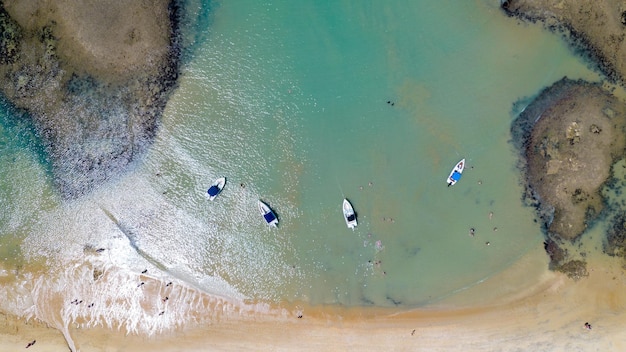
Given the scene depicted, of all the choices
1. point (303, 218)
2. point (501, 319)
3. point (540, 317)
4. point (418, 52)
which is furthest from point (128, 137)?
point (540, 317)

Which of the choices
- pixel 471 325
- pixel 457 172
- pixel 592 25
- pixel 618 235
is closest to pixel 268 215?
pixel 457 172

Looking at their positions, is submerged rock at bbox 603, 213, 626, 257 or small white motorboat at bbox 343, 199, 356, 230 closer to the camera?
submerged rock at bbox 603, 213, 626, 257

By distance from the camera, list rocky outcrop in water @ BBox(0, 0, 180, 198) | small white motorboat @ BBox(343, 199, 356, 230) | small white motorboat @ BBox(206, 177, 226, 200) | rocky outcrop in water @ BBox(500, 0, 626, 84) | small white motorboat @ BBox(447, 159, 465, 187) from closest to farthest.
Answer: rocky outcrop in water @ BBox(500, 0, 626, 84) → small white motorboat @ BBox(447, 159, 465, 187) → small white motorboat @ BBox(343, 199, 356, 230) → rocky outcrop in water @ BBox(0, 0, 180, 198) → small white motorboat @ BBox(206, 177, 226, 200)

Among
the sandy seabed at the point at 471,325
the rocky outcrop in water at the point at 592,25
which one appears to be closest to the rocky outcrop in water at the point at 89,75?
the sandy seabed at the point at 471,325

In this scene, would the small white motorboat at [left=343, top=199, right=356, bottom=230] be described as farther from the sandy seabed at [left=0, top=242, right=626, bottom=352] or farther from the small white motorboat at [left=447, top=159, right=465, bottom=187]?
the small white motorboat at [left=447, top=159, right=465, bottom=187]

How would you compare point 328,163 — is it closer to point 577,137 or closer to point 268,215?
point 268,215

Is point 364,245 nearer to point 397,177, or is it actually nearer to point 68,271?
point 397,177

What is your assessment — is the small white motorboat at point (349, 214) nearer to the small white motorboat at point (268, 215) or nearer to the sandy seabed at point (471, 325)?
the small white motorboat at point (268, 215)

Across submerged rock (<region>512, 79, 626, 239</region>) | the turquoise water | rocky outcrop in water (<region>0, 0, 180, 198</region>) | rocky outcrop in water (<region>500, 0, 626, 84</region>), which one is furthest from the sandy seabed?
rocky outcrop in water (<region>500, 0, 626, 84</region>)
